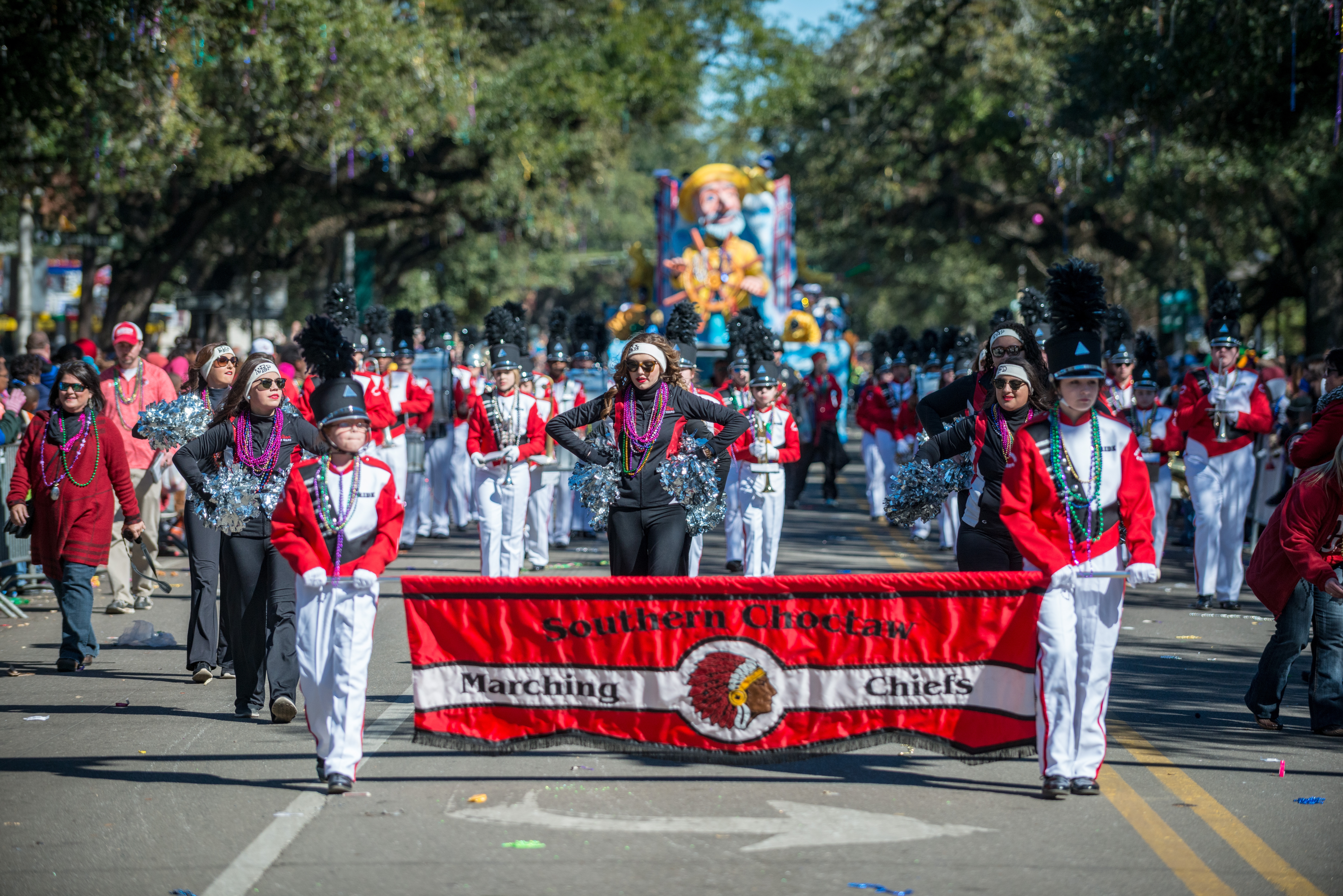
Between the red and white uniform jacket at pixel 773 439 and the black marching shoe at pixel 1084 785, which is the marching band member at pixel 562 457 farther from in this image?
the black marching shoe at pixel 1084 785

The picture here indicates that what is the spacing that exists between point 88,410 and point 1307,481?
6884mm

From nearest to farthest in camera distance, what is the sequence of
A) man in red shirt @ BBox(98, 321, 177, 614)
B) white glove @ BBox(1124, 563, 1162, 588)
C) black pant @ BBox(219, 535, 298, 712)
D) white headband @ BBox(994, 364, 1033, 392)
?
white glove @ BBox(1124, 563, 1162, 588) → white headband @ BBox(994, 364, 1033, 392) → black pant @ BBox(219, 535, 298, 712) → man in red shirt @ BBox(98, 321, 177, 614)

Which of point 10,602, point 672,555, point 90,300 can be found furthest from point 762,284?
point 672,555

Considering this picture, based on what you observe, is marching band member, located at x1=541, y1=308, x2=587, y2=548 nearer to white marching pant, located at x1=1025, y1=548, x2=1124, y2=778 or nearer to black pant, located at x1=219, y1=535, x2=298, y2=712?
black pant, located at x1=219, y1=535, x2=298, y2=712

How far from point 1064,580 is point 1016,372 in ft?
4.53

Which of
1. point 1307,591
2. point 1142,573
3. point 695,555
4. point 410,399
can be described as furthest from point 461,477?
point 1142,573

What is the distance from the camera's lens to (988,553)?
7691 millimetres

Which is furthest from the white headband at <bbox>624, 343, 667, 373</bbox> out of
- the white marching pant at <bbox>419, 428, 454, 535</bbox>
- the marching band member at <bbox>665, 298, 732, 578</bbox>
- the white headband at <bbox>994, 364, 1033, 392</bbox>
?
the white marching pant at <bbox>419, 428, 454, 535</bbox>

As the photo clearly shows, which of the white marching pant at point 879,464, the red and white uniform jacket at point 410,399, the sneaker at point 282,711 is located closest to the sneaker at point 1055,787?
the sneaker at point 282,711

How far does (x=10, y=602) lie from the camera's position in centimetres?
1169

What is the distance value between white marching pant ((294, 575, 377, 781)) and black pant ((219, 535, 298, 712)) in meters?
→ 1.41

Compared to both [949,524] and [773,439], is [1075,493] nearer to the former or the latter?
[773,439]

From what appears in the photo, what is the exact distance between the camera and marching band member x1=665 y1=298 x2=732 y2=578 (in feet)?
29.1

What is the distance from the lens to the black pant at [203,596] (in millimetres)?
8922
